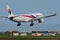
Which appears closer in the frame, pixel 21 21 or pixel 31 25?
pixel 31 25

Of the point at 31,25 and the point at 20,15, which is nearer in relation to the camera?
the point at 31,25

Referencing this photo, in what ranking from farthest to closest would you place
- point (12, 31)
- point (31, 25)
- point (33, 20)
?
point (12, 31)
point (33, 20)
point (31, 25)

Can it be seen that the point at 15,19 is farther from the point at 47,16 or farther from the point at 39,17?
the point at 47,16

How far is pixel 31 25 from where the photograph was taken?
126500 millimetres

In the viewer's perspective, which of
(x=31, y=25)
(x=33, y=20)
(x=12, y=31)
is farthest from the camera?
(x=12, y=31)

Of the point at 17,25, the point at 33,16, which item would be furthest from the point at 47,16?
the point at 17,25

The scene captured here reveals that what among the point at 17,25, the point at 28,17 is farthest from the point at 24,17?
the point at 17,25

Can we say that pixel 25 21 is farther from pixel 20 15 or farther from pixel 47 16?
pixel 47 16

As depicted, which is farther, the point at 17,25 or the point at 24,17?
the point at 24,17

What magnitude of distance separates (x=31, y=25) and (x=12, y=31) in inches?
917

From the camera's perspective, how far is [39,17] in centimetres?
13712

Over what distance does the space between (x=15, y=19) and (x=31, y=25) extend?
12.7 meters

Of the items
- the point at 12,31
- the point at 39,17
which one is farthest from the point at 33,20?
the point at 12,31

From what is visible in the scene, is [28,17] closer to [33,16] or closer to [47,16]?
[33,16]
